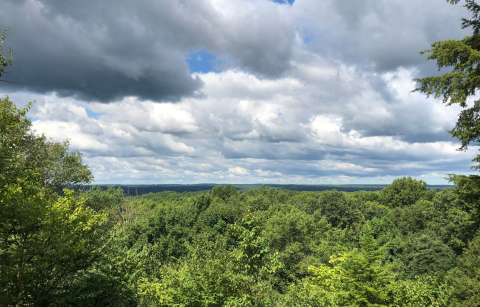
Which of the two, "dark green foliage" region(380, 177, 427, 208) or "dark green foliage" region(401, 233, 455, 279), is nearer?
"dark green foliage" region(401, 233, 455, 279)

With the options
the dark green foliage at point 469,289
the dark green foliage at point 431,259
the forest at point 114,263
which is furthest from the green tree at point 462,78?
the dark green foliage at point 431,259

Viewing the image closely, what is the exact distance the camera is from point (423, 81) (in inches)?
395

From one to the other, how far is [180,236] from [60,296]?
33.1 meters

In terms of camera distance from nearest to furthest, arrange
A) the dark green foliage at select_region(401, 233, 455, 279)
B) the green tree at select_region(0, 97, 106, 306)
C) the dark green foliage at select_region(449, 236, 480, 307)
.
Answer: the green tree at select_region(0, 97, 106, 306) → the dark green foliage at select_region(449, 236, 480, 307) → the dark green foliage at select_region(401, 233, 455, 279)

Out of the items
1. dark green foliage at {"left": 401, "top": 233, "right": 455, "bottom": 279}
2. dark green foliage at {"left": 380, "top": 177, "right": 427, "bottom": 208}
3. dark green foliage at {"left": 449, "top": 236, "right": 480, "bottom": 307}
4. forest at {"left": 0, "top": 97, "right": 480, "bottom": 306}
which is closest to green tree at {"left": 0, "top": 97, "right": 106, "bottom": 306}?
forest at {"left": 0, "top": 97, "right": 480, "bottom": 306}

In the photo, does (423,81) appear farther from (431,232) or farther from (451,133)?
(431,232)

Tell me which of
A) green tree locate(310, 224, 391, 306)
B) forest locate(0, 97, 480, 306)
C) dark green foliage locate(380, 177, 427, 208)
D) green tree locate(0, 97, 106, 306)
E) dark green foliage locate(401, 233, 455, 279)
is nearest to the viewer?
green tree locate(0, 97, 106, 306)

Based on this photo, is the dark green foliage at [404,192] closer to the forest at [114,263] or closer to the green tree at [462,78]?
the forest at [114,263]

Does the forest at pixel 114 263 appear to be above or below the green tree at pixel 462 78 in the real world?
below

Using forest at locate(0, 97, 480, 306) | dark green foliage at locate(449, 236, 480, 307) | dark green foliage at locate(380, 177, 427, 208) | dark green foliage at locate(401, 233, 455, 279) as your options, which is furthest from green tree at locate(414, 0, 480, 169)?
dark green foliage at locate(380, 177, 427, 208)

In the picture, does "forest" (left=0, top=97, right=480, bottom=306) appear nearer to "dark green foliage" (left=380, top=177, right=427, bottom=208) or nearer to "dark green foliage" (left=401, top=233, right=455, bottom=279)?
"dark green foliage" (left=401, top=233, right=455, bottom=279)

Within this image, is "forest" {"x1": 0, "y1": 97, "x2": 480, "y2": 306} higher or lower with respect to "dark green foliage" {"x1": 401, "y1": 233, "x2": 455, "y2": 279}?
higher

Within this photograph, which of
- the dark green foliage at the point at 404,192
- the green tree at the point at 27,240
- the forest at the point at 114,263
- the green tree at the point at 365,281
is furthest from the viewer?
the dark green foliage at the point at 404,192

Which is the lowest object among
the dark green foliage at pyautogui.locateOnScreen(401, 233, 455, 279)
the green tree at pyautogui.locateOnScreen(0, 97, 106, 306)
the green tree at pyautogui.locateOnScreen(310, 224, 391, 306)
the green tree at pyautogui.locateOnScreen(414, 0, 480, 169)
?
the dark green foliage at pyautogui.locateOnScreen(401, 233, 455, 279)
